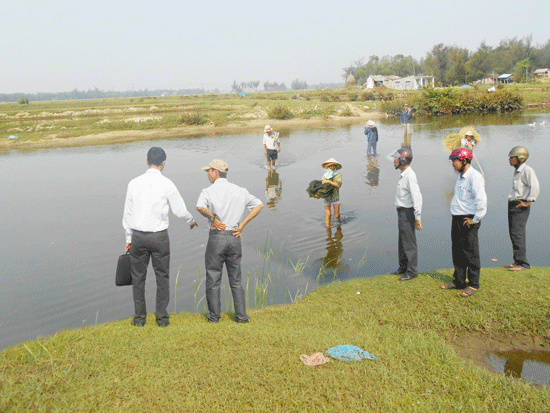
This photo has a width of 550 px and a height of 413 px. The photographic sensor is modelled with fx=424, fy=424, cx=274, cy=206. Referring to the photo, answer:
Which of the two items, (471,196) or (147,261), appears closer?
(147,261)

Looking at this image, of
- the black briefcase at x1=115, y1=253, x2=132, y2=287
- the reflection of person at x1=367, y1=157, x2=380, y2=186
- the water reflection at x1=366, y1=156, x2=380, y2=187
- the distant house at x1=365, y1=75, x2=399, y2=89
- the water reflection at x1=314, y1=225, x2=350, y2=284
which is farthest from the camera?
the distant house at x1=365, y1=75, x2=399, y2=89

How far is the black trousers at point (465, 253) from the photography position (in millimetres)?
5750

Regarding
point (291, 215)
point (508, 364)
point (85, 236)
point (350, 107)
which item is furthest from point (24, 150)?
point (508, 364)

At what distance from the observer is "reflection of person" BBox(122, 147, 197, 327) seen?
5.12 metres

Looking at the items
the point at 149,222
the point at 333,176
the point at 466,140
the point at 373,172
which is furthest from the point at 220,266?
the point at 373,172

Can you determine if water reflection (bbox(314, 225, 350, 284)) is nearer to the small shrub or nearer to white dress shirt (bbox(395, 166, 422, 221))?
white dress shirt (bbox(395, 166, 422, 221))

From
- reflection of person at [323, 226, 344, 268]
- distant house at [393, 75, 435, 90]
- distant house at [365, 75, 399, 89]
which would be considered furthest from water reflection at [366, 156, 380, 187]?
distant house at [365, 75, 399, 89]

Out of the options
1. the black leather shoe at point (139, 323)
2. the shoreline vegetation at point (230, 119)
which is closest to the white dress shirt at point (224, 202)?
the black leather shoe at point (139, 323)

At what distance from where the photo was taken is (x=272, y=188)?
1498 cm

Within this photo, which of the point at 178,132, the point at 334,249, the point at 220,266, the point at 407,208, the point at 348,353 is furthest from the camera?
the point at 178,132

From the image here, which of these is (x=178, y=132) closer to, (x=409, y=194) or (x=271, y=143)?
(x=271, y=143)

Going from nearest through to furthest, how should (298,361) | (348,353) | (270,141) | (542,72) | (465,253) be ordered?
1. (298,361)
2. (348,353)
3. (465,253)
4. (270,141)
5. (542,72)

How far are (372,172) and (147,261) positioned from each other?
500 inches

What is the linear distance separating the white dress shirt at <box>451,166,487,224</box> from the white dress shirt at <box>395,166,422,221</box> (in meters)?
0.55
